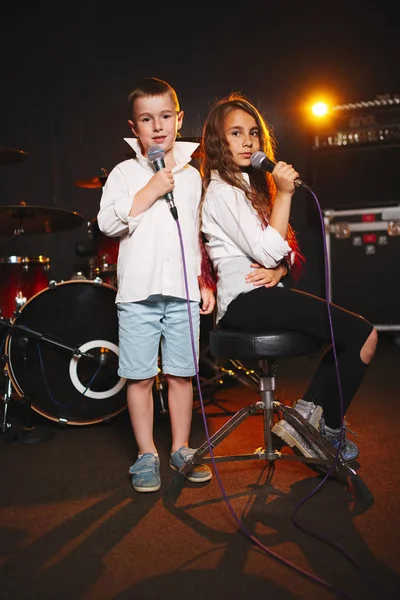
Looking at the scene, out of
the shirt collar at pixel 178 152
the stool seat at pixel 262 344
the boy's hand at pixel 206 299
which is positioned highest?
the shirt collar at pixel 178 152

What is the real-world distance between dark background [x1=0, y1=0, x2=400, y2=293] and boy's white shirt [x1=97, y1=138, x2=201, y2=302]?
2.93 meters

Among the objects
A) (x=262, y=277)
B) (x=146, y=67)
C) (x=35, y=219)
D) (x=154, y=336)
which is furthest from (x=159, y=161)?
(x=146, y=67)

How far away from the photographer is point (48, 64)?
4668mm

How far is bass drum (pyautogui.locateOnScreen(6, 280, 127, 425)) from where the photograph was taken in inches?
97.1

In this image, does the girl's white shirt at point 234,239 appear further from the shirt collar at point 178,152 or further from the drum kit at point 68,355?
the drum kit at point 68,355

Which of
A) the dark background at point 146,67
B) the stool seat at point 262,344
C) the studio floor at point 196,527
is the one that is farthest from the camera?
the dark background at point 146,67

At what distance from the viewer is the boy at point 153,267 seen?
5.74 feet

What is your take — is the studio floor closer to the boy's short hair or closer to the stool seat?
the stool seat

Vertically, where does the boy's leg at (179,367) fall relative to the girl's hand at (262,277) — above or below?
below

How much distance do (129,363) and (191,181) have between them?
23.6 inches

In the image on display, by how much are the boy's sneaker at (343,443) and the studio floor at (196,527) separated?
0.05 m

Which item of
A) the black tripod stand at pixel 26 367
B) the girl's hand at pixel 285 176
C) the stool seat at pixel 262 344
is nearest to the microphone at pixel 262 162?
the girl's hand at pixel 285 176

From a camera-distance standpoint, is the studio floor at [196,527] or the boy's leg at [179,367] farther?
the boy's leg at [179,367]

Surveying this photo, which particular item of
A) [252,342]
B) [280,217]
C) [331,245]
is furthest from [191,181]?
[331,245]
